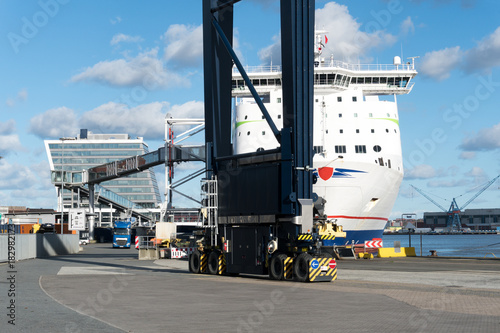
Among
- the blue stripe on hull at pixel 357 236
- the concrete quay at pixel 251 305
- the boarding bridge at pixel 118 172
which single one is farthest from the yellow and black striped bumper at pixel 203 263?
the boarding bridge at pixel 118 172

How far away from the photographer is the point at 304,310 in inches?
502

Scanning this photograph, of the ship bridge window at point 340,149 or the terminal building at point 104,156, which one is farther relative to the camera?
the terminal building at point 104,156

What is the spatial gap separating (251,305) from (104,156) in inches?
6828

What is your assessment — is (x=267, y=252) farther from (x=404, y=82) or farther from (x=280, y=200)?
(x=404, y=82)

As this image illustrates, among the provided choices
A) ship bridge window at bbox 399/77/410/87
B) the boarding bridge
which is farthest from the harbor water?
the boarding bridge

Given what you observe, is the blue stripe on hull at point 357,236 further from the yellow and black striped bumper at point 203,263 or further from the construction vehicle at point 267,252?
the construction vehicle at point 267,252

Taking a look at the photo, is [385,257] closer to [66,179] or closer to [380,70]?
[380,70]

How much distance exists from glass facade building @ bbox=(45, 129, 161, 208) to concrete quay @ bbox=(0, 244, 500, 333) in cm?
16100

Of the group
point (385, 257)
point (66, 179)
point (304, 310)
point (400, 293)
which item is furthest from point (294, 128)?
point (66, 179)

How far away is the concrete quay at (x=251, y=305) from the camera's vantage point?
10547 mm

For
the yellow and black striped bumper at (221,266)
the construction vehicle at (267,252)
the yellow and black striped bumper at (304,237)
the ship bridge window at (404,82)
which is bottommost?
the yellow and black striped bumper at (221,266)

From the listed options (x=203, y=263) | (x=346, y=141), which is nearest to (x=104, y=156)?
(x=346, y=141)

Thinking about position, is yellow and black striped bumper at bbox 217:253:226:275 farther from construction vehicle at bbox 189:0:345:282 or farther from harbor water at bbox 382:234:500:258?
harbor water at bbox 382:234:500:258

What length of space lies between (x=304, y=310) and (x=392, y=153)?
102ft
